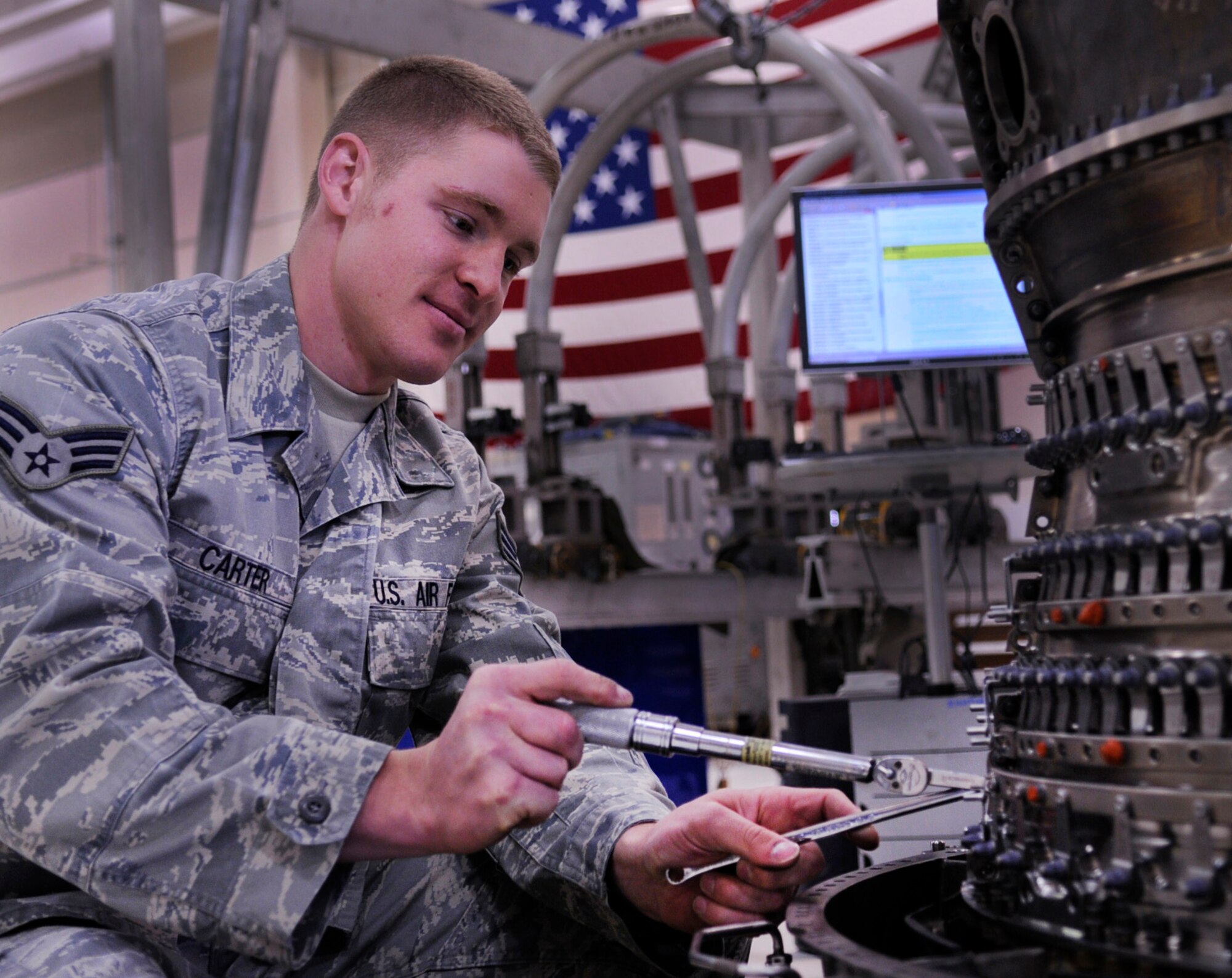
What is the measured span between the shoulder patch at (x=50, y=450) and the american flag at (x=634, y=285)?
16.5 ft

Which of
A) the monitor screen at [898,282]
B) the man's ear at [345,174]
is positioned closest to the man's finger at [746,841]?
the man's ear at [345,174]

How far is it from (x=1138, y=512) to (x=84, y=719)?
688 mm

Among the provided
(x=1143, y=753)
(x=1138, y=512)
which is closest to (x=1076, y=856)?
(x=1143, y=753)

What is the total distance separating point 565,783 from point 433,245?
517mm

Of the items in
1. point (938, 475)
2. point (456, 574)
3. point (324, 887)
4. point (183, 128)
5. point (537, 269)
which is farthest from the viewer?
point (183, 128)

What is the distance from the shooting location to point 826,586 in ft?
9.10

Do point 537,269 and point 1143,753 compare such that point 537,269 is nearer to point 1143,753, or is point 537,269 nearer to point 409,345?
point 409,345

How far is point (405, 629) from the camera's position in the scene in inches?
44.9

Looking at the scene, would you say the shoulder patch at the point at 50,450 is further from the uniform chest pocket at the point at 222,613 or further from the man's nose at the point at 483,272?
the man's nose at the point at 483,272

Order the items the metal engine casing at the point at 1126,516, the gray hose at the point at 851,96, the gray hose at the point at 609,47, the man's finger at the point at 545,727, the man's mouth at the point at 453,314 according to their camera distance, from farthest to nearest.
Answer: the gray hose at the point at 609,47 → the gray hose at the point at 851,96 → the man's mouth at the point at 453,314 → the man's finger at the point at 545,727 → the metal engine casing at the point at 1126,516

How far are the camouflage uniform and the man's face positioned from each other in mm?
90

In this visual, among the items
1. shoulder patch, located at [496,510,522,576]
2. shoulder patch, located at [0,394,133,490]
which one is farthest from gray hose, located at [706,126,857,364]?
shoulder patch, located at [0,394,133,490]

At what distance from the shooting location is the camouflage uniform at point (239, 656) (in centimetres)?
79

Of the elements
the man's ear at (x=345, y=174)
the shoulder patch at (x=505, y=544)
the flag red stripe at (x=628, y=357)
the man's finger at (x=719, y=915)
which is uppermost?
the flag red stripe at (x=628, y=357)
